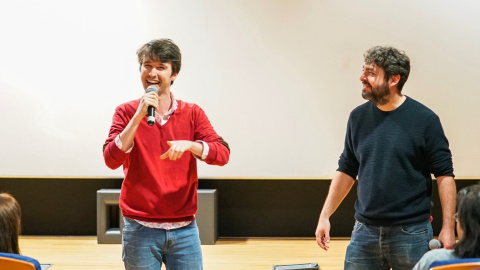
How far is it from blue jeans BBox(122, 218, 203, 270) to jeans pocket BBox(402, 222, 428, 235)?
877 mm

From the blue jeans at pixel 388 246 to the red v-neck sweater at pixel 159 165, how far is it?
725 mm

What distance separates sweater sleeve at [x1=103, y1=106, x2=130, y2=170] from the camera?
7.21ft

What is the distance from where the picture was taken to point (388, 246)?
2520 mm

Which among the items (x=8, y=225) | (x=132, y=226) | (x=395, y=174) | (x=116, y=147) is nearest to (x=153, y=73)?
(x=116, y=147)

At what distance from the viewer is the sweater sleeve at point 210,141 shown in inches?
89.4

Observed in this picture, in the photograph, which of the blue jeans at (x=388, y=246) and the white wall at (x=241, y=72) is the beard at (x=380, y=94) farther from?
the white wall at (x=241, y=72)

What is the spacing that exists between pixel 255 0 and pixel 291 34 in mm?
403

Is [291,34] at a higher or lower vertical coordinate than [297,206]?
higher

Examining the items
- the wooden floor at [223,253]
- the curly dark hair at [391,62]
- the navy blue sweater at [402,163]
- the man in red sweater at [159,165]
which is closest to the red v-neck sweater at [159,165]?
the man in red sweater at [159,165]

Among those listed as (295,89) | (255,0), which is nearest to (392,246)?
(295,89)

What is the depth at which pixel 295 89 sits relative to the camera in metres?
5.01

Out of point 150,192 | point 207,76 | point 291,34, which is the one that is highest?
point 291,34

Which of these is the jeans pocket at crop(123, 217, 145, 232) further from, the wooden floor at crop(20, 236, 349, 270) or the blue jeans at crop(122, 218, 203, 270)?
the wooden floor at crop(20, 236, 349, 270)

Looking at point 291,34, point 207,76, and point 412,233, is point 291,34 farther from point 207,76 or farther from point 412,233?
point 412,233
